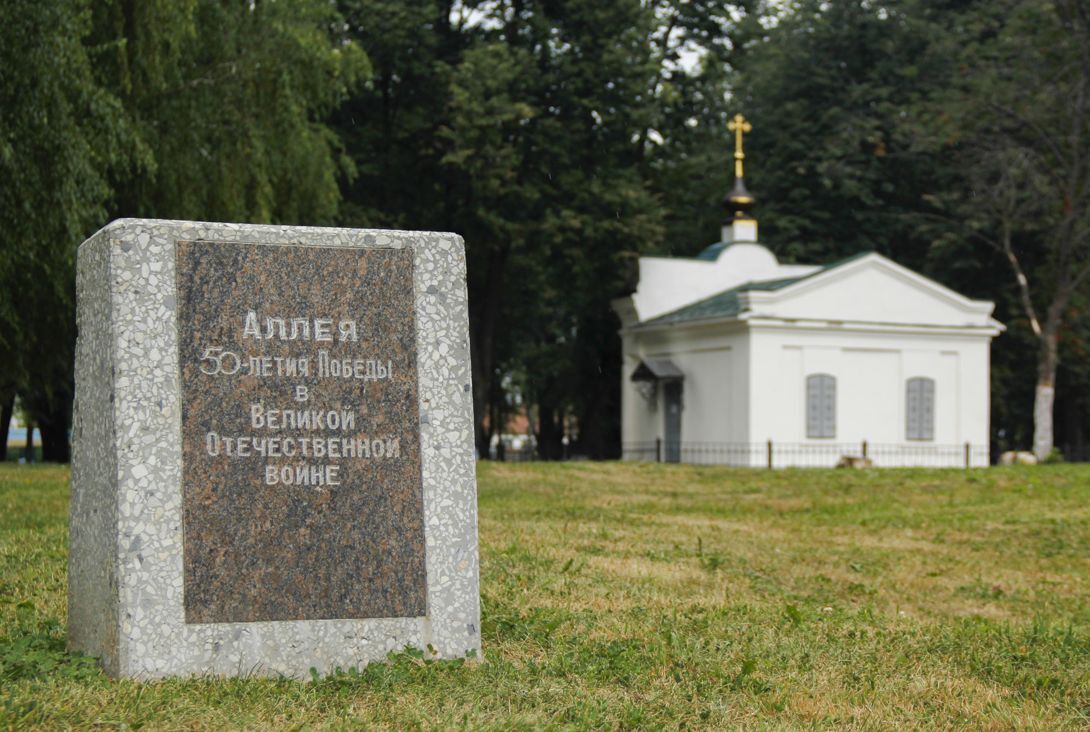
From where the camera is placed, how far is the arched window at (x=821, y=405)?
32500mm

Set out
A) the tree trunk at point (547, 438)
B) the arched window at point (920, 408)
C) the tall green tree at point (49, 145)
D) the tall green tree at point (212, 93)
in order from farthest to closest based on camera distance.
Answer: the tree trunk at point (547, 438) → the arched window at point (920, 408) → the tall green tree at point (212, 93) → the tall green tree at point (49, 145)

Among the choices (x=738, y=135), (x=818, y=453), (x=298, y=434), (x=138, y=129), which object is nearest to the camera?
(x=298, y=434)

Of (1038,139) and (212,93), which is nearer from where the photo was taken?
(212,93)

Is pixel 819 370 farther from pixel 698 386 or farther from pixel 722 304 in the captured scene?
pixel 698 386

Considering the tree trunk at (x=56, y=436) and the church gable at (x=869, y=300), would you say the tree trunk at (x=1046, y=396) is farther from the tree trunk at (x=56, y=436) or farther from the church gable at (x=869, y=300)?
the tree trunk at (x=56, y=436)

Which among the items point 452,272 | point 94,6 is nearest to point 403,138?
point 94,6

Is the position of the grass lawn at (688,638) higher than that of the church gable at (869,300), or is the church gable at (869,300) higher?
the church gable at (869,300)

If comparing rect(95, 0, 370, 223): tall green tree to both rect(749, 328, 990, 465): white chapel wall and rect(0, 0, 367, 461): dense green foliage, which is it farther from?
rect(749, 328, 990, 465): white chapel wall

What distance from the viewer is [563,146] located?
33.4 m

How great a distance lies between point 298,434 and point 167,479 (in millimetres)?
599

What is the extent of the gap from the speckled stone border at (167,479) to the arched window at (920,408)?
28.6 m

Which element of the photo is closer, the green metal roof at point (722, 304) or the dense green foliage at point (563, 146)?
the dense green foliage at point (563, 146)

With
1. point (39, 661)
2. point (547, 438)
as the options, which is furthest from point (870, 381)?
point (39, 661)

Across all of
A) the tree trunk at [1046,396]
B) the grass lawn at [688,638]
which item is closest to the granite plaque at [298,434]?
the grass lawn at [688,638]
